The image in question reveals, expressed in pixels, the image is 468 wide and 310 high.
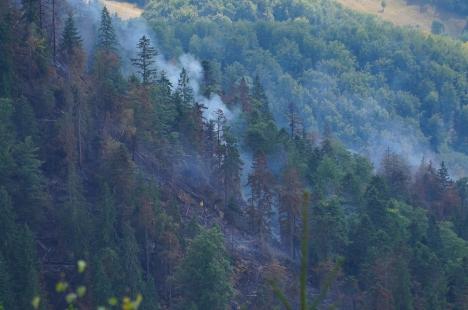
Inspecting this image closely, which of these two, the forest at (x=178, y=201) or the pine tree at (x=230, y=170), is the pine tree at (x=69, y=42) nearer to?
the forest at (x=178, y=201)

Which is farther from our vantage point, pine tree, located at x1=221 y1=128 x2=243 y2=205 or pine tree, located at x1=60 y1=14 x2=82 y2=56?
pine tree, located at x1=221 y1=128 x2=243 y2=205

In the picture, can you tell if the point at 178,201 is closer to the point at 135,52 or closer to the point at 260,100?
the point at 260,100

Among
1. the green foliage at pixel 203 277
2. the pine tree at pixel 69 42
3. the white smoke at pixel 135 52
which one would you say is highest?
the pine tree at pixel 69 42

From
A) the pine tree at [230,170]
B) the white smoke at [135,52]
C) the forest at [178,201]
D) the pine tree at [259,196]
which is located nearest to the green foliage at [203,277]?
the forest at [178,201]

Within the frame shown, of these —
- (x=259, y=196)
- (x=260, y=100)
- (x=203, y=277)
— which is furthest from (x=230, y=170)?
(x=260, y=100)

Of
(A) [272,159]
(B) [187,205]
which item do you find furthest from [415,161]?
(B) [187,205]

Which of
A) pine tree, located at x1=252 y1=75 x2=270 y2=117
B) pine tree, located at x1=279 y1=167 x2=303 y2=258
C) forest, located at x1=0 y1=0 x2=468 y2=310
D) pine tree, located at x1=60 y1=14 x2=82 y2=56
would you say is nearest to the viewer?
forest, located at x1=0 y1=0 x2=468 y2=310

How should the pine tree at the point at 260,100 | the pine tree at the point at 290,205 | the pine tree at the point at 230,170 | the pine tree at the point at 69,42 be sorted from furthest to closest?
the pine tree at the point at 260,100 → the pine tree at the point at 230,170 → the pine tree at the point at 290,205 → the pine tree at the point at 69,42

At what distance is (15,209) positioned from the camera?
68.2 metres

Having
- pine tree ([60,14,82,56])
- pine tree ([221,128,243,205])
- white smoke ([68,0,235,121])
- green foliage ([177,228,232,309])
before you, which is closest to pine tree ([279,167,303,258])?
pine tree ([221,128,243,205])

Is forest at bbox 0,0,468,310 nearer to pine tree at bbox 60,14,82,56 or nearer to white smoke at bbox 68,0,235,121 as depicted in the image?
pine tree at bbox 60,14,82,56

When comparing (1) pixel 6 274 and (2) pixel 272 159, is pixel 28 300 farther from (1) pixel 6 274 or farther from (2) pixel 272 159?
(2) pixel 272 159

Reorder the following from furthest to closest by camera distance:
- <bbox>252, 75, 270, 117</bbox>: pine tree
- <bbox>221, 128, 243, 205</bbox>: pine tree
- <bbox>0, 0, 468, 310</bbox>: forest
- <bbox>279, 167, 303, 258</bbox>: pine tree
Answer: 1. <bbox>252, 75, 270, 117</bbox>: pine tree
2. <bbox>221, 128, 243, 205</bbox>: pine tree
3. <bbox>279, 167, 303, 258</bbox>: pine tree
4. <bbox>0, 0, 468, 310</bbox>: forest

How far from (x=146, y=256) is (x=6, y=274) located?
1462cm
